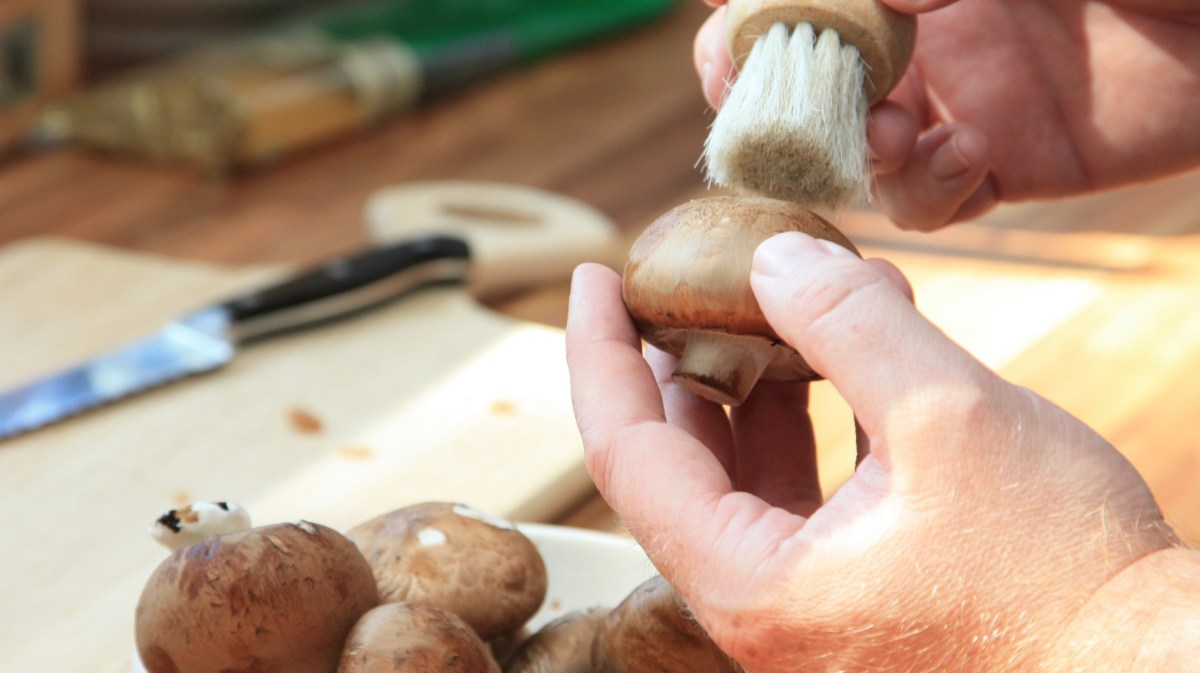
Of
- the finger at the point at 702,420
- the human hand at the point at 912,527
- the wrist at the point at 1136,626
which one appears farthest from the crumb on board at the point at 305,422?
the wrist at the point at 1136,626

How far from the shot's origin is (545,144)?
2340 mm

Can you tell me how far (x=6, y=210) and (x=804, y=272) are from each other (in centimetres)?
174

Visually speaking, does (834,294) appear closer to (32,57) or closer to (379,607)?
(379,607)

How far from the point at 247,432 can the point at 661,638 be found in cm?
70

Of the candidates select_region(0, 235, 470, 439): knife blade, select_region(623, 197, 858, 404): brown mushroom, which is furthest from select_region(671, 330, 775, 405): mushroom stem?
select_region(0, 235, 470, 439): knife blade

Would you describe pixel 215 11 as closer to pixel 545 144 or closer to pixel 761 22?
pixel 545 144

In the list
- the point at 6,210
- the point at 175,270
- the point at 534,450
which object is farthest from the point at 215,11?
the point at 534,450

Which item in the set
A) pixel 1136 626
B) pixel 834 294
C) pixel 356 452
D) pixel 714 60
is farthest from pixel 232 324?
pixel 1136 626

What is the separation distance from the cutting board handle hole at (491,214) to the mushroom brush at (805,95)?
0.93 m

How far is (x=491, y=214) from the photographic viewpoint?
1867 millimetres

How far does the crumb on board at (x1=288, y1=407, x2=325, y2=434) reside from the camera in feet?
4.28

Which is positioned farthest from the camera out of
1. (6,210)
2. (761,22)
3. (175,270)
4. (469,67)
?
(469,67)

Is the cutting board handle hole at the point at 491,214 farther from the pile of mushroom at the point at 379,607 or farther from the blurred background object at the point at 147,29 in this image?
the blurred background object at the point at 147,29

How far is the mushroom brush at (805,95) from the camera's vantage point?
78 centimetres
